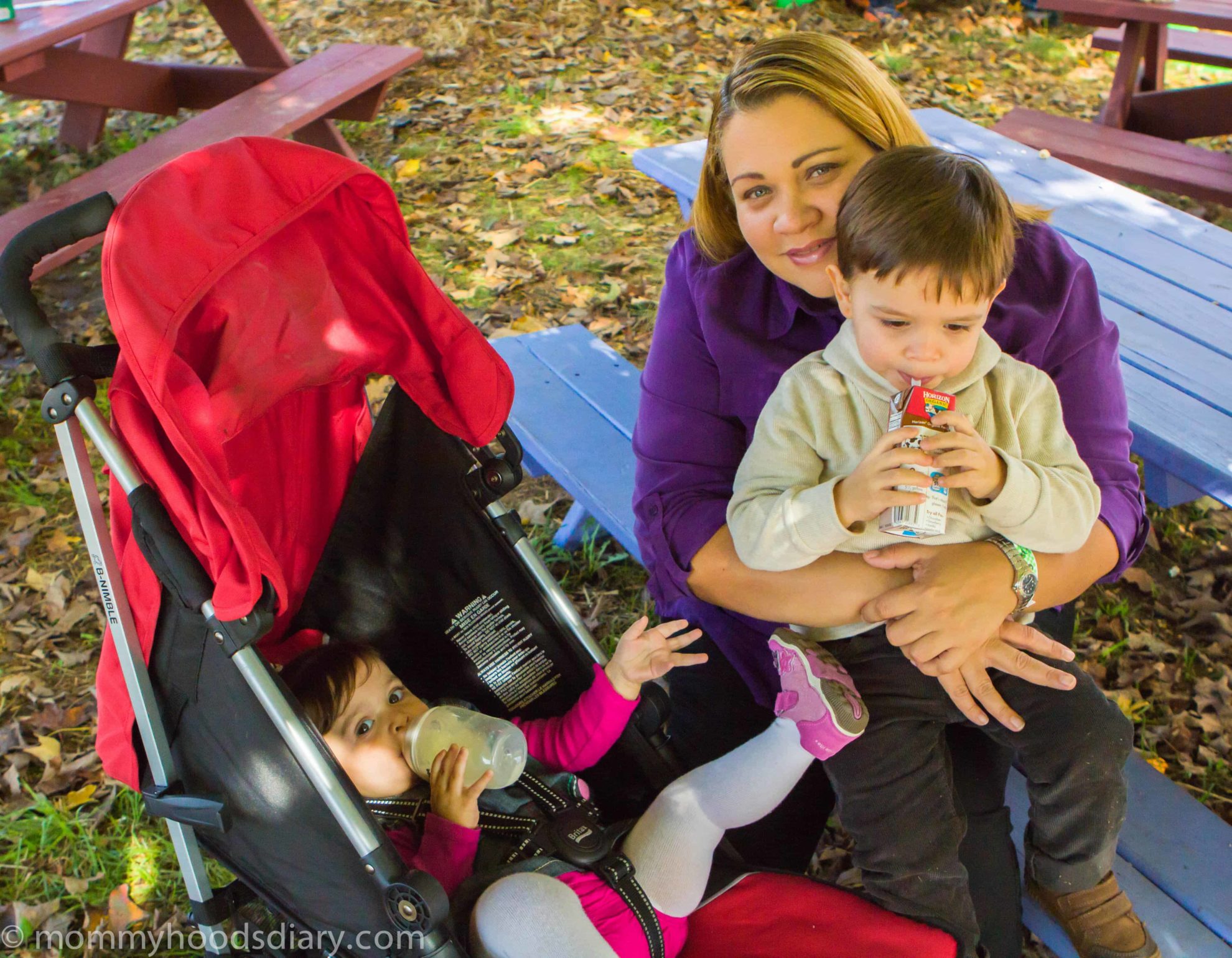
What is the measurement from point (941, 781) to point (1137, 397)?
4.01ft

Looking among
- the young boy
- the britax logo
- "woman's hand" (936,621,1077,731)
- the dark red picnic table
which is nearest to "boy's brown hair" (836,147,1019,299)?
the young boy

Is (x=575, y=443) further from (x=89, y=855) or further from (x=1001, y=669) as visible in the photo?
(x=89, y=855)

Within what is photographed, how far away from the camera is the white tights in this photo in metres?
1.79

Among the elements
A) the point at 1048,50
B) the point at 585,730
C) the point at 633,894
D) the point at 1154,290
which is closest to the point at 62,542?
the point at 585,730

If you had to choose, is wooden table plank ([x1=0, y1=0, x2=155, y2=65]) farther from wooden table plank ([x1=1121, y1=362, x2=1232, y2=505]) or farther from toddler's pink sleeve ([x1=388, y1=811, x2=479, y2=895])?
wooden table plank ([x1=1121, y1=362, x2=1232, y2=505])

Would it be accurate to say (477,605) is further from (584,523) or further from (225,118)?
(225,118)

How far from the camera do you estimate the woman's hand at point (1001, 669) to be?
6.18ft

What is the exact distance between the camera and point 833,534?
1773 millimetres

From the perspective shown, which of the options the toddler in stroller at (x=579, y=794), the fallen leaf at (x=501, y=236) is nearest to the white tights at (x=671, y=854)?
the toddler in stroller at (x=579, y=794)

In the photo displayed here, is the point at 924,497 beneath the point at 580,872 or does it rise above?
above

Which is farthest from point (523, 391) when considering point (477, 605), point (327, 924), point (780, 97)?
point (327, 924)

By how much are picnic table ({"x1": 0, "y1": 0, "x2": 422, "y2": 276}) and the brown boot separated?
381 centimetres

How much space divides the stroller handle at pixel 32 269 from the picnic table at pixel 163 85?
2411 mm

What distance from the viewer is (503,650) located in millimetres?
2379
